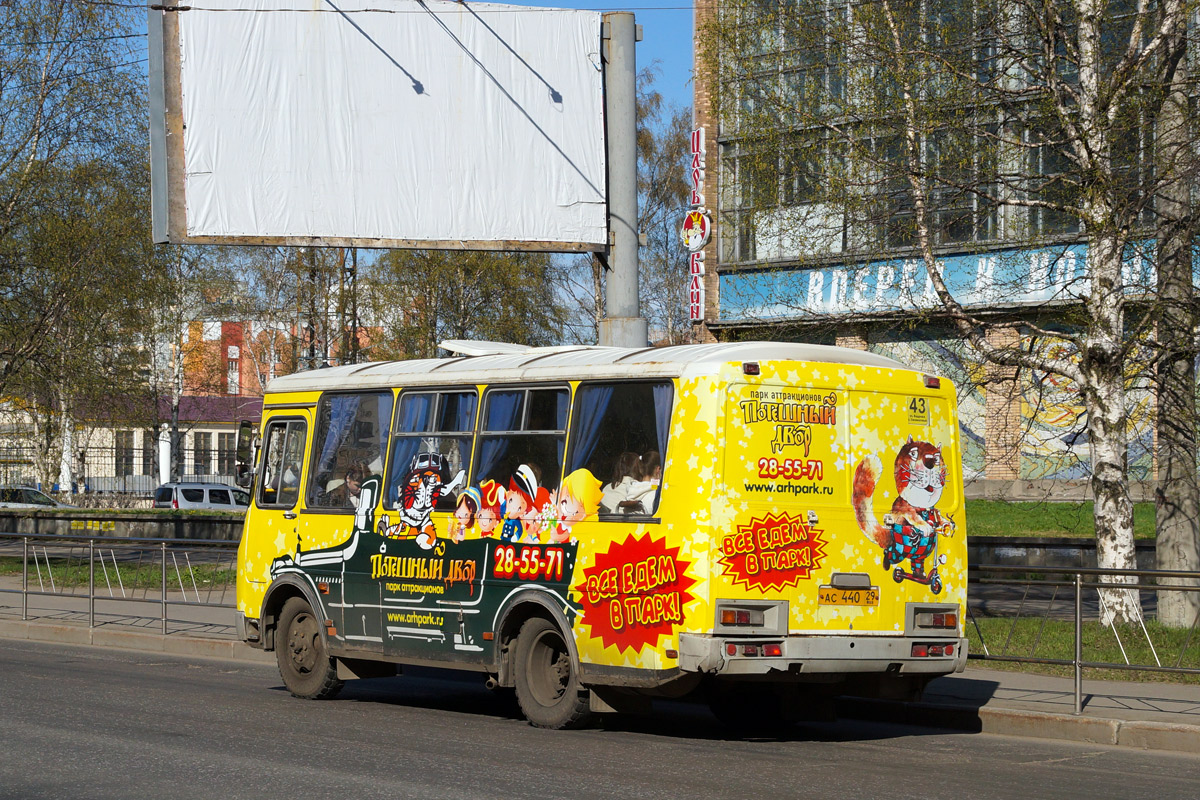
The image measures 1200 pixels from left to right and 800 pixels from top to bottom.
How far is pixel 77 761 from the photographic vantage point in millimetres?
9086

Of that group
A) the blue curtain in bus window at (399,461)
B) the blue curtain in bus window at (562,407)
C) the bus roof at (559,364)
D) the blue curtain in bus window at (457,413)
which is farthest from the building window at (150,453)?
the blue curtain in bus window at (562,407)

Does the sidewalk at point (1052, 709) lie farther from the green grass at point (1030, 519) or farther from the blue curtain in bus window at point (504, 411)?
the green grass at point (1030, 519)

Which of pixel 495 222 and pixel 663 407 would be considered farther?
pixel 495 222

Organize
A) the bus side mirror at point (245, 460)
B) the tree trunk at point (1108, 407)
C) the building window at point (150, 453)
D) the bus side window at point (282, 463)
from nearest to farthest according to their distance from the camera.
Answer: the bus side window at point (282, 463), the bus side mirror at point (245, 460), the tree trunk at point (1108, 407), the building window at point (150, 453)

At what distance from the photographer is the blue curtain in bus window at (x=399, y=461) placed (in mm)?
12234

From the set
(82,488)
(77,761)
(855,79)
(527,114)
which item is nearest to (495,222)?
(527,114)

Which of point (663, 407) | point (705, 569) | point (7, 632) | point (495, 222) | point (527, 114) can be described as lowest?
point (7, 632)

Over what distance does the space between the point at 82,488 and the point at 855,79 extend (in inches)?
1514

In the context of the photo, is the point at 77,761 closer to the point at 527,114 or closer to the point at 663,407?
the point at 663,407

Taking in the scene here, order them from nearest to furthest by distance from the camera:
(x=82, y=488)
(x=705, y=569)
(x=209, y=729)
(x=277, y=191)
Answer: (x=705, y=569) < (x=209, y=729) < (x=277, y=191) < (x=82, y=488)

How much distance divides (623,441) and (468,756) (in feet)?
8.07

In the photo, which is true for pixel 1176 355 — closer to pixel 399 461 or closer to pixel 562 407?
pixel 562 407

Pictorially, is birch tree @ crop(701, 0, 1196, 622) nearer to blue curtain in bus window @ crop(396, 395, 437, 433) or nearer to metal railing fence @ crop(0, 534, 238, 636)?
blue curtain in bus window @ crop(396, 395, 437, 433)

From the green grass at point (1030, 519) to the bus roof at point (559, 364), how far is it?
19.7 m
